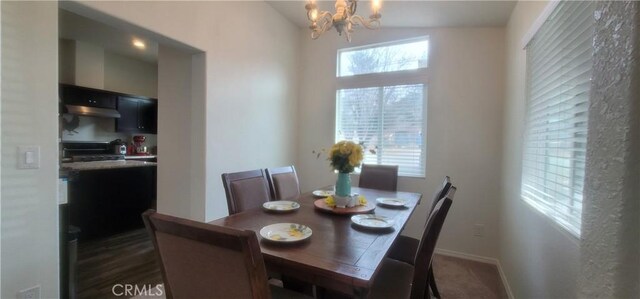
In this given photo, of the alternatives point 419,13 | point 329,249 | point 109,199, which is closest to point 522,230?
point 329,249

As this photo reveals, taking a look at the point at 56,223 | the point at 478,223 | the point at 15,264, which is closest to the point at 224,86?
the point at 56,223

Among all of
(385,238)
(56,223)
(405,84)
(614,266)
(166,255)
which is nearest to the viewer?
(614,266)

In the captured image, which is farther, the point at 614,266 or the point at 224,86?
the point at 224,86

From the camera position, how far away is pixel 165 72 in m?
2.68

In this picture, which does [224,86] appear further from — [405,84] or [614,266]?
[614,266]

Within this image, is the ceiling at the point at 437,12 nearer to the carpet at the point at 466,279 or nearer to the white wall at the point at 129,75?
the carpet at the point at 466,279

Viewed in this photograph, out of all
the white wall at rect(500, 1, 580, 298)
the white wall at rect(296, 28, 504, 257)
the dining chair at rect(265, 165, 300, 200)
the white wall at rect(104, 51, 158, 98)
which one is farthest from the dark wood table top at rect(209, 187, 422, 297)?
Result: the white wall at rect(104, 51, 158, 98)

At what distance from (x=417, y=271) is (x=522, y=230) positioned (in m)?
1.26

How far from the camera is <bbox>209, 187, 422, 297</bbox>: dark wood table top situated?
3.34ft

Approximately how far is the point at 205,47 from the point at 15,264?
6.20 feet

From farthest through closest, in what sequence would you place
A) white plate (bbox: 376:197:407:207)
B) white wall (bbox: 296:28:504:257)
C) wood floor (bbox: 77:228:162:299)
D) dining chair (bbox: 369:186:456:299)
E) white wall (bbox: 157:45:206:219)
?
white wall (bbox: 296:28:504:257) < white wall (bbox: 157:45:206:219) < wood floor (bbox: 77:228:162:299) < white plate (bbox: 376:197:407:207) < dining chair (bbox: 369:186:456:299)

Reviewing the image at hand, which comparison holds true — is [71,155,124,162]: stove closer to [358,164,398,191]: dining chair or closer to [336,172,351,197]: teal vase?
[358,164,398,191]: dining chair

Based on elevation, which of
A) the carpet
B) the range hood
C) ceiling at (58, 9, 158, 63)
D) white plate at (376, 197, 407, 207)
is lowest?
the carpet

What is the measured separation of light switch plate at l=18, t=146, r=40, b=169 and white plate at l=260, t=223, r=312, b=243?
1.29m
